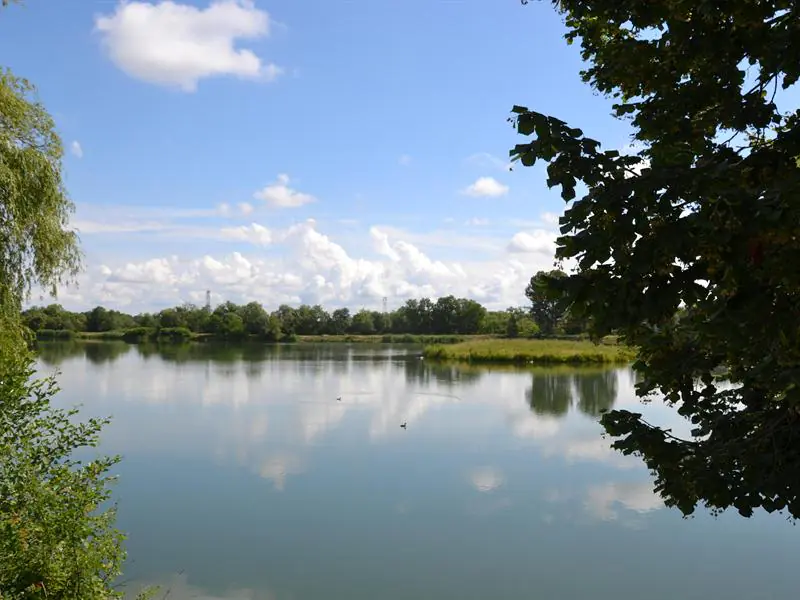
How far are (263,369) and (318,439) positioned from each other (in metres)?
21.3

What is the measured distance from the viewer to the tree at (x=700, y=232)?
1.91 m

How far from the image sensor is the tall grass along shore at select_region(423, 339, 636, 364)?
38.7 m

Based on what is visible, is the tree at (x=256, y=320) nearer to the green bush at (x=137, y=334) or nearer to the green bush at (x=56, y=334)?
the green bush at (x=137, y=334)

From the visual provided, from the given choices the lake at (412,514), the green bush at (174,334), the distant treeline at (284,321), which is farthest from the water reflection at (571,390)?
the green bush at (174,334)

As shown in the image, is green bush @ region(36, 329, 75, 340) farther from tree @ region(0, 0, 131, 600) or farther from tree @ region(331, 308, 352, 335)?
tree @ region(0, 0, 131, 600)

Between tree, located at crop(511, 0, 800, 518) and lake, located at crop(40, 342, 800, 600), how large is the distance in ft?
17.2

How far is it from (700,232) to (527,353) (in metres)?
39.6

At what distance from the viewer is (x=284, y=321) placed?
87.0 metres

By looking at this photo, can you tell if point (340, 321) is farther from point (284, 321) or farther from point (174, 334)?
point (174, 334)

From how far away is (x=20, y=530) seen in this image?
4.68m

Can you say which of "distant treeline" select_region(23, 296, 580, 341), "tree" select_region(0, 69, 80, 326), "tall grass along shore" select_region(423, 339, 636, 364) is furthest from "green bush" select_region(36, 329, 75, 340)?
"tree" select_region(0, 69, 80, 326)

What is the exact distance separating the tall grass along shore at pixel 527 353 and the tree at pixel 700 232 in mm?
34755

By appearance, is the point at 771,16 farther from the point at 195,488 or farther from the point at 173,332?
the point at 173,332

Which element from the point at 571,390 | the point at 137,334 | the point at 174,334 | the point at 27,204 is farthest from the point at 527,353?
→ the point at 137,334
